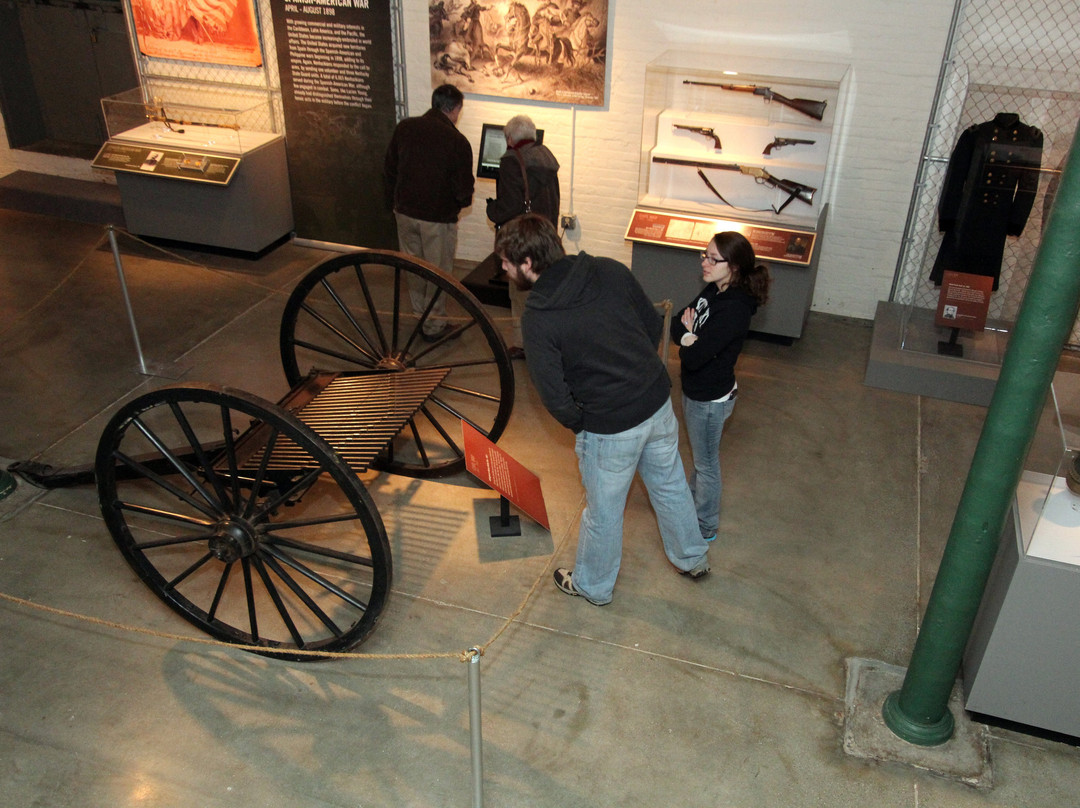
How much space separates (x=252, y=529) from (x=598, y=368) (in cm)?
151

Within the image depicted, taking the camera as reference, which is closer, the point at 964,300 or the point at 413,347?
the point at 964,300

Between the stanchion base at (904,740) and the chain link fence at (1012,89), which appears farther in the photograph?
the chain link fence at (1012,89)

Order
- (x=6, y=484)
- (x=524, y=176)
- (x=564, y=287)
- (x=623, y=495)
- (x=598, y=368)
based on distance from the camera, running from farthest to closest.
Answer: (x=524, y=176) → (x=6, y=484) → (x=623, y=495) → (x=598, y=368) → (x=564, y=287)

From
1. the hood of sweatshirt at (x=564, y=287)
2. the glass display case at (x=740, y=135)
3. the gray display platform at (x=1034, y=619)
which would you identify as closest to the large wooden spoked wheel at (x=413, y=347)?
the hood of sweatshirt at (x=564, y=287)

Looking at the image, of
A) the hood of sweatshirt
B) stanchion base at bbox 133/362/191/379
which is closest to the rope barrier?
the hood of sweatshirt

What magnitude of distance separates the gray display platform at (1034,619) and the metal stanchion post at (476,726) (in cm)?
196

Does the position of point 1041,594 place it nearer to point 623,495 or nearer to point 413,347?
point 623,495

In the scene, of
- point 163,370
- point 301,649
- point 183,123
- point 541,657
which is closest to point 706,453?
point 541,657

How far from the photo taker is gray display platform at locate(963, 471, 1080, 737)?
11.0 feet

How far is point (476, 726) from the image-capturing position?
3.07 m

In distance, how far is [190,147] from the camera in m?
7.81

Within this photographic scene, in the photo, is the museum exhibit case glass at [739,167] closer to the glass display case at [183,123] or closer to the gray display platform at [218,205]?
the gray display platform at [218,205]

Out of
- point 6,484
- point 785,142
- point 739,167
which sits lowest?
point 6,484

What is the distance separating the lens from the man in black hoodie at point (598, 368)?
3.54m
